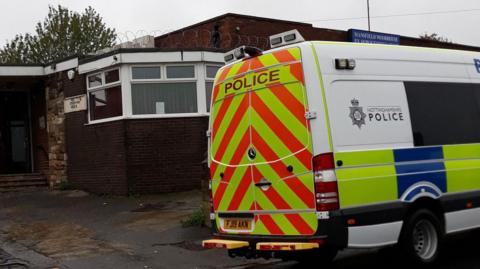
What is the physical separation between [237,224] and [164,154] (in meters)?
8.44

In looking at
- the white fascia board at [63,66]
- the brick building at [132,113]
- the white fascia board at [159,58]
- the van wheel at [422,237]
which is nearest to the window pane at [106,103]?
the brick building at [132,113]

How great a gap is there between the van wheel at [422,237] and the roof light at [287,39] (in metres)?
2.32

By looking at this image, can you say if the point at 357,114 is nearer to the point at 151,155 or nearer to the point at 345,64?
the point at 345,64

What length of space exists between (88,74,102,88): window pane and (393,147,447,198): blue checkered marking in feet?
35.4

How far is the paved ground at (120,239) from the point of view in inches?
317

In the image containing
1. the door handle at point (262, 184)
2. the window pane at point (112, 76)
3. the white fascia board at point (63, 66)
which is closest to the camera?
the door handle at point (262, 184)

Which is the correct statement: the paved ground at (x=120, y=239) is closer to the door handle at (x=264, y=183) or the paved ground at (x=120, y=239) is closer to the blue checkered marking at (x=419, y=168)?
the blue checkered marking at (x=419, y=168)

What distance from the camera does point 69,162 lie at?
666 inches

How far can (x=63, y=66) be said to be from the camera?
17.1m

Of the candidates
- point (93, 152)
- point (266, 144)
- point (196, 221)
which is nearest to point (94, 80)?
point (93, 152)

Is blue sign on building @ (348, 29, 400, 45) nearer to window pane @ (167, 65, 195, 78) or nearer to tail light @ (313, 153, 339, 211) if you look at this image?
window pane @ (167, 65, 195, 78)

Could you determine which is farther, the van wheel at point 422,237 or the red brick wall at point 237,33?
the red brick wall at point 237,33

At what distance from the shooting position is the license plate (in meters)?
6.69

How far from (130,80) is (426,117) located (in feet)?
31.2
